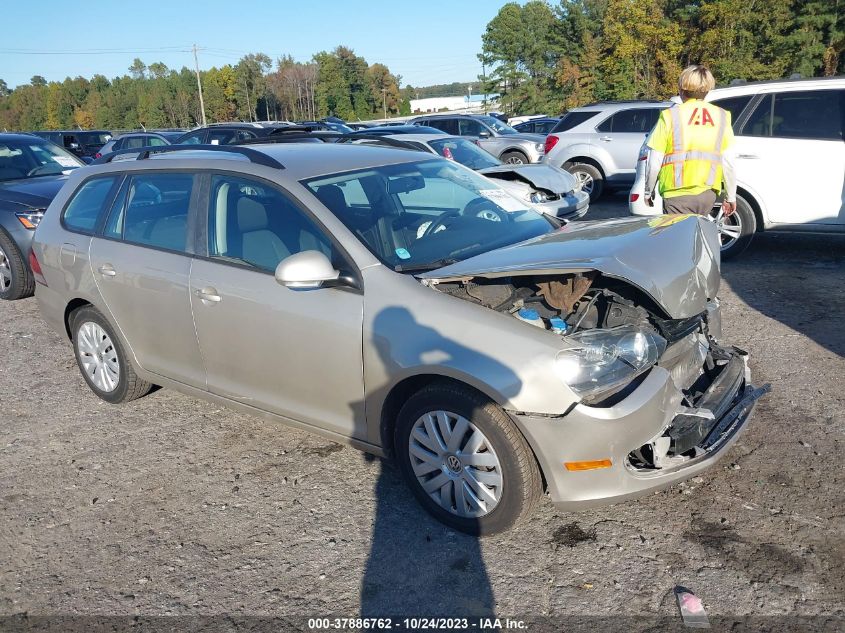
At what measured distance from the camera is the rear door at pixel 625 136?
39.1 feet

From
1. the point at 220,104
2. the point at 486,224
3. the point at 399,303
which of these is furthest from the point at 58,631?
the point at 220,104

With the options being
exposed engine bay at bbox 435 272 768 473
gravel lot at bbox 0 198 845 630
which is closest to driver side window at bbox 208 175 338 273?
exposed engine bay at bbox 435 272 768 473

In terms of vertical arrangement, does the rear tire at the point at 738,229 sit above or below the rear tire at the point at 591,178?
below

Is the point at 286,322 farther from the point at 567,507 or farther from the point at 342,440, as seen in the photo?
the point at 567,507

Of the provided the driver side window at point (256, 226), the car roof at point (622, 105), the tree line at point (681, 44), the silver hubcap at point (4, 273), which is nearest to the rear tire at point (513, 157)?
the car roof at point (622, 105)

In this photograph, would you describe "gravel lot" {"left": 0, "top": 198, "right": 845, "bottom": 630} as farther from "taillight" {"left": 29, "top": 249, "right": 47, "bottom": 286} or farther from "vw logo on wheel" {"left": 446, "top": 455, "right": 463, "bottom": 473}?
"taillight" {"left": 29, "top": 249, "right": 47, "bottom": 286}

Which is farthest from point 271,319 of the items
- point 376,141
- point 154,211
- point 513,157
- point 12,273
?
point 513,157

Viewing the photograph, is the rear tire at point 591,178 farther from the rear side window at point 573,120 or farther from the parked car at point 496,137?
the parked car at point 496,137

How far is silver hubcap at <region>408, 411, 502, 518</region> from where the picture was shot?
2980mm

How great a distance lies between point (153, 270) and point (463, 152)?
7561 millimetres

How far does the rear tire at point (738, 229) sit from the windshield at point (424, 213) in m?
4.13

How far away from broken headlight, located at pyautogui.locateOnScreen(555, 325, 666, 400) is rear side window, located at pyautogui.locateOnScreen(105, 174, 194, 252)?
2.39 m

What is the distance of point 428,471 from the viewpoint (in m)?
3.20

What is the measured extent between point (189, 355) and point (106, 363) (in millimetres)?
1092
